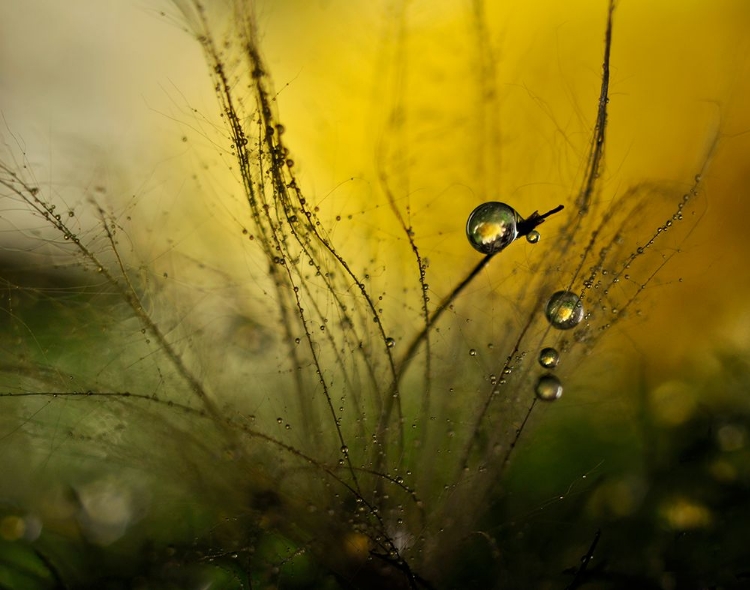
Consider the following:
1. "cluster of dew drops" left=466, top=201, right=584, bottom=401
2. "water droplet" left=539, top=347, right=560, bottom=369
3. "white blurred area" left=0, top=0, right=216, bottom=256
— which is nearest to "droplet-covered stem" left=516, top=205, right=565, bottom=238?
"cluster of dew drops" left=466, top=201, right=584, bottom=401

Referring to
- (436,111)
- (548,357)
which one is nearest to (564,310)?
(548,357)

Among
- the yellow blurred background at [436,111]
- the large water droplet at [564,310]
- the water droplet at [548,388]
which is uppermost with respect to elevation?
the yellow blurred background at [436,111]

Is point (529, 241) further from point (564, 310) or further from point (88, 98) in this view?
point (88, 98)

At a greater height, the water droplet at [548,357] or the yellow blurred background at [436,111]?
the yellow blurred background at [436,111]

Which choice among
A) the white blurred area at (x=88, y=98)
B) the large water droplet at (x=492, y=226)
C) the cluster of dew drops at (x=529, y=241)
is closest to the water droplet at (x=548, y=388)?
the cluster of dew drops at (x=529, y=241)

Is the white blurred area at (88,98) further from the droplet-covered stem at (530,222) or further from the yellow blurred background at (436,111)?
the droplet-covered stem at (530,222)

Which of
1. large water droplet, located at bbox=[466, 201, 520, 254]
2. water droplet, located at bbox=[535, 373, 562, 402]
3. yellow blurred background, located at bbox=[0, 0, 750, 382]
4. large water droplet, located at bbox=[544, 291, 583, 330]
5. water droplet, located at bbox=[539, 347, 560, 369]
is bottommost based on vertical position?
water droplet, located at bbox=[535, 373, 562, 402]

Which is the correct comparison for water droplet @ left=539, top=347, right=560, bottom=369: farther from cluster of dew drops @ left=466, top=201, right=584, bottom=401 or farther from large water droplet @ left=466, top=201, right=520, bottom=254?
large water droplet @ left=466, top=201, right=520, bottom=254
